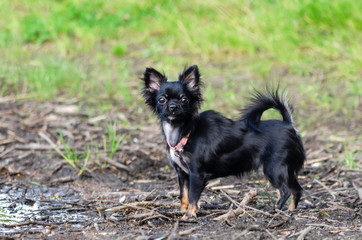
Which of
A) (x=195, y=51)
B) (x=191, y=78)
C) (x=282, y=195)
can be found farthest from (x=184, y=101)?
(x=195, y=51)

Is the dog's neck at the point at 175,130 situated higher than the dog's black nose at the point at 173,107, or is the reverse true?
the dog's black nose at the point at 173,107

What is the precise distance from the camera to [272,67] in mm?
9031

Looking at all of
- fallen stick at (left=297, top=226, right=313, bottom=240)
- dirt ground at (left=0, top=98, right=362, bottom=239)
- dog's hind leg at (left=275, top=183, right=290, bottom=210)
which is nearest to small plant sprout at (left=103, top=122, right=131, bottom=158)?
dirt ground at (left=0, top=98, right=362, bottom=239)

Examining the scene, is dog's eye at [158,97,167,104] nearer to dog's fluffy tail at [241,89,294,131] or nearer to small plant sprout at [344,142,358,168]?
dog's fluffy tail at [241,89,294,131]

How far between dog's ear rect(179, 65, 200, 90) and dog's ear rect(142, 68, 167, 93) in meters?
0.17

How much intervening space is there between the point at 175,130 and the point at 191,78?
44cm

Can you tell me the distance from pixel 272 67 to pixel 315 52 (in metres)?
0.77

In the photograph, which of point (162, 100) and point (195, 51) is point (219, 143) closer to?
point (162, 100)

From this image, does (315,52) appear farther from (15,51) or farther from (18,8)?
(18,8)

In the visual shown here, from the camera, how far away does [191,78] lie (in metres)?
4.40

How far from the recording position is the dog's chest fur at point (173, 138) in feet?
14.2

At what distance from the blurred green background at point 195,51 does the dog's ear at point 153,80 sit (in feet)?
8.93

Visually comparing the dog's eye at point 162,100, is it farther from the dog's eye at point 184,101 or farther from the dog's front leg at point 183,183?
the dog's front leg at point 183,183

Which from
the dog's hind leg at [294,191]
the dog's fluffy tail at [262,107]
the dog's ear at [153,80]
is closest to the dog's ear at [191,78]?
the dog's ear at [153,80]
